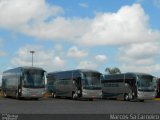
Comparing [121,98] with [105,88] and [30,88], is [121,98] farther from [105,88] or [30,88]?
[30,88]

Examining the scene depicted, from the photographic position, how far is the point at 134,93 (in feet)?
144

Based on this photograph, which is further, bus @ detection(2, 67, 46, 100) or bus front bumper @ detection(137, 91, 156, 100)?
bus front bumper @ detection(137, 91, 156, 100)

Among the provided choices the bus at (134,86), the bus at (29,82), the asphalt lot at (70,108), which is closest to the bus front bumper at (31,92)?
the bus at (29,82)

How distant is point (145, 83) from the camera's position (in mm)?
43750

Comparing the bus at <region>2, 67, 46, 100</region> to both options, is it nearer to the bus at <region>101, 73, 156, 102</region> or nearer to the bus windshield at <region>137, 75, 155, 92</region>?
the bus at <region>101, 73, 156, 102</region>

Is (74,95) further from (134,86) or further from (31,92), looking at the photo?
(134,86)

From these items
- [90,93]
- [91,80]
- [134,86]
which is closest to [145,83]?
[134,86]

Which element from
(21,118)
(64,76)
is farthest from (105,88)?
(21,118)

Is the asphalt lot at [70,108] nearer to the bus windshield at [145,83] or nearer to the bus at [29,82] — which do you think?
the bus at [29,82]

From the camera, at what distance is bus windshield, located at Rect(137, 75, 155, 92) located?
43.5 meters

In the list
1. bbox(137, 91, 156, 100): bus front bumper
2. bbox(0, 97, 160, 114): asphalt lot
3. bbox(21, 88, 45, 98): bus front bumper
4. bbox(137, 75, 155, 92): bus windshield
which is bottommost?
bbox(0, 97, 160, 114): asphalt lot

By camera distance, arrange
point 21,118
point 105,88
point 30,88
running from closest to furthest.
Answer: point 21,118 < point 30,88 < point 105,88

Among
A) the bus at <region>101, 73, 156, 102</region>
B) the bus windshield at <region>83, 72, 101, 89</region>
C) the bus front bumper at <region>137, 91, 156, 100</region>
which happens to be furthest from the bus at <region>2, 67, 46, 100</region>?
the bus front bumper at <region>137, 91, 156, 100</region>

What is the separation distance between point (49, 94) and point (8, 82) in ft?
29.0
